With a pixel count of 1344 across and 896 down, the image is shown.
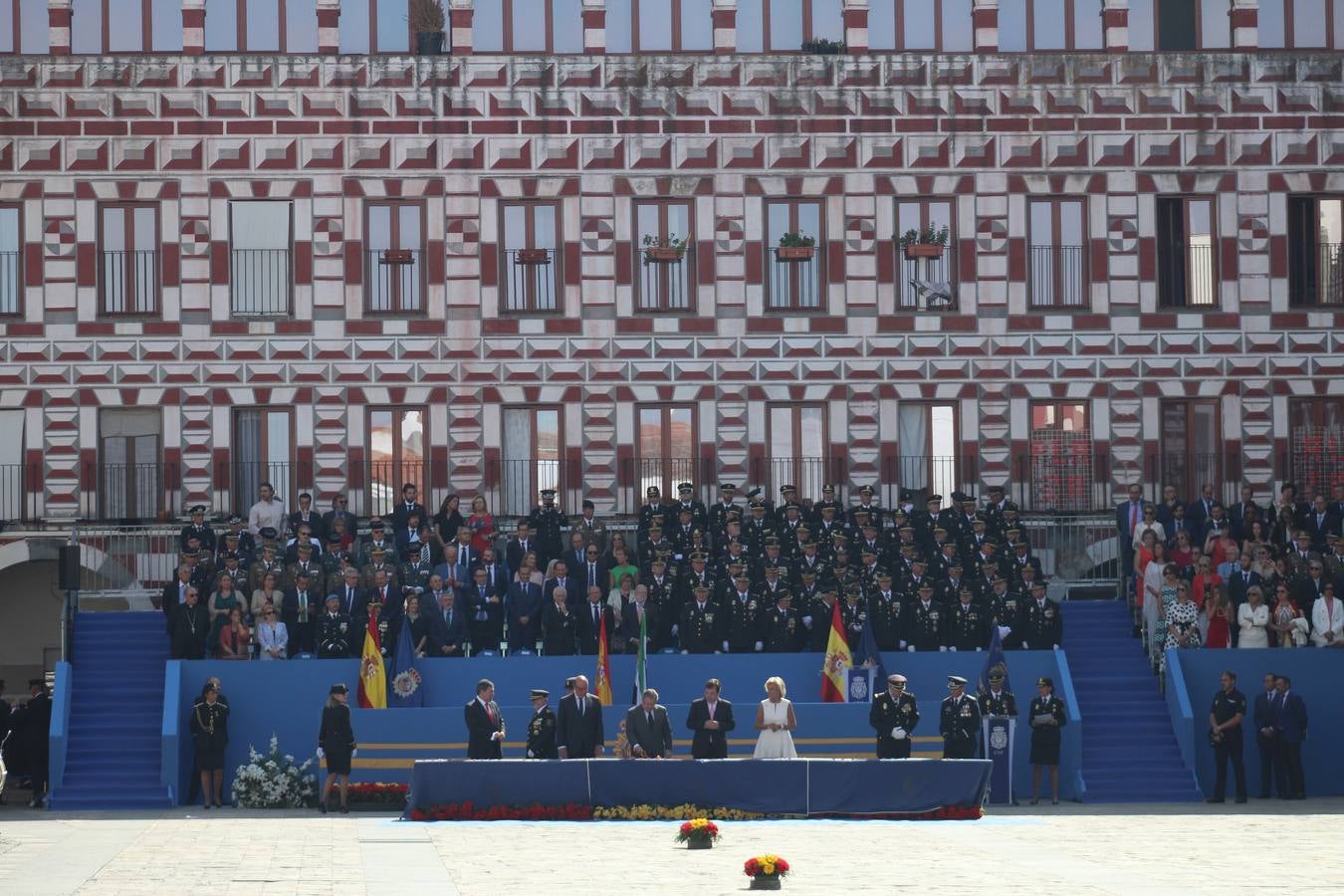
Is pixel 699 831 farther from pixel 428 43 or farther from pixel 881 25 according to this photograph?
pixel 881 25

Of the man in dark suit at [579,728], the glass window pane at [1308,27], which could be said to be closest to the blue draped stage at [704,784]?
the man in dark suit at [579,728]

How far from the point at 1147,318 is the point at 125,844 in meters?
23.7

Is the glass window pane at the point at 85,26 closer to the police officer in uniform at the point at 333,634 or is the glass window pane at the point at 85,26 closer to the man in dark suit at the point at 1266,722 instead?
the police officer in uniform at the point at 333,634

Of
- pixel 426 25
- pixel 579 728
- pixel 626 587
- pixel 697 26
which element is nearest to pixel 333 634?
pixel 626 587

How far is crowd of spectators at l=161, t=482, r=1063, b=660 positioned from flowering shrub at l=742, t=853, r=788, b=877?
46.2 ft

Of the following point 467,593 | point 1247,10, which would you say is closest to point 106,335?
point 467,593

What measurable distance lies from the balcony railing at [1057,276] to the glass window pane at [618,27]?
8.64 m

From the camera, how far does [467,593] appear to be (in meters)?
38.8

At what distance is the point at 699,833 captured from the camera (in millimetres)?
26906

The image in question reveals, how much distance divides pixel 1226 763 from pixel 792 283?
13.2 metres

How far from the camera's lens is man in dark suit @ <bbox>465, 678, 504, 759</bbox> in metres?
33.4

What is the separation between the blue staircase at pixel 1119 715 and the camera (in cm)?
3747

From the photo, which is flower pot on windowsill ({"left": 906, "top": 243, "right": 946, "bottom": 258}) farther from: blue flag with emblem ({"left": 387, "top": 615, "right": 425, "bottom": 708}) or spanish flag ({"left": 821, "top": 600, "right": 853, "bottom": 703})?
blue flag with emblem ({"left": 387, "top": 615, "right": 425, "bottom": 708})

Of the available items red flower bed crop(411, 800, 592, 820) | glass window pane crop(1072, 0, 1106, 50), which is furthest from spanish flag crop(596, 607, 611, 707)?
glass window pane crop(1072, 0, 1106, 50)
